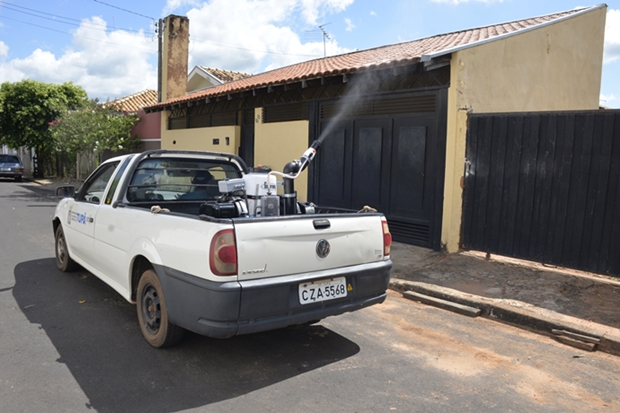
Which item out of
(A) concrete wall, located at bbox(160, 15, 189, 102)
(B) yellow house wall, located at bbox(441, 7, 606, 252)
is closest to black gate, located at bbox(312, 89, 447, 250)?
(B) yellow house wall, located at bbox(441, 7, 606, 252)

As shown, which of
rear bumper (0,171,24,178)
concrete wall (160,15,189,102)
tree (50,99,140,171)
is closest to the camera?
concrete wall (160,15,189,102)

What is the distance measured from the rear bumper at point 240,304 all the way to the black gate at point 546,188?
3.82 metres

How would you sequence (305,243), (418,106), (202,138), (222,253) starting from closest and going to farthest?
(222,253) → (305,243) → (418,106) → (202,138)

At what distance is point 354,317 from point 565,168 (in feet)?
11.4

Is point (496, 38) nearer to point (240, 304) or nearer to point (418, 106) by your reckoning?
point (418, 106)

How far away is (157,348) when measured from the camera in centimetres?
396

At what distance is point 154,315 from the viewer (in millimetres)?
3996

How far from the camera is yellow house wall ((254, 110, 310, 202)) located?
1054 centimetres

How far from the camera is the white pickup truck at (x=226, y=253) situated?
3.34 meters

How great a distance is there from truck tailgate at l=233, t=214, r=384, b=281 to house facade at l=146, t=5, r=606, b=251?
388 centimetres

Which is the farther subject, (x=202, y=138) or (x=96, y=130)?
(x=96, y=130)

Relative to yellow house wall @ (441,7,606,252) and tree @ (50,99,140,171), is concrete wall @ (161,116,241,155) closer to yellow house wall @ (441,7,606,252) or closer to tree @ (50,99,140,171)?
tree @ (50,99,140,171)

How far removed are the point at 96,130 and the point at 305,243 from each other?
1784 cm

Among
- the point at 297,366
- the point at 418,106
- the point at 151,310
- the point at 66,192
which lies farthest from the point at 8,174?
the point at 297,366
